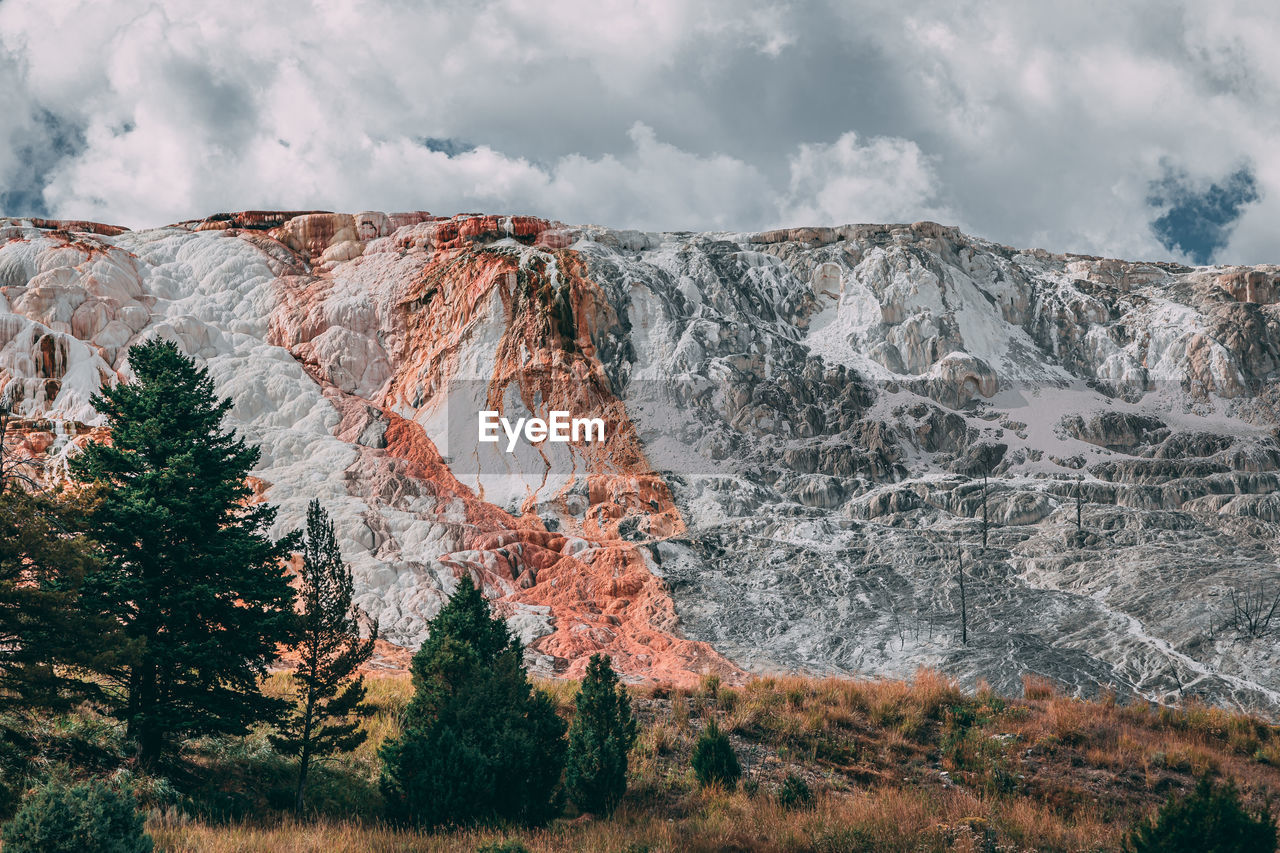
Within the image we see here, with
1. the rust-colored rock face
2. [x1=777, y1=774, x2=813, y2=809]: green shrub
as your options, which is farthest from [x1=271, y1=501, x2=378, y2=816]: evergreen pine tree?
the rust-colored rock face

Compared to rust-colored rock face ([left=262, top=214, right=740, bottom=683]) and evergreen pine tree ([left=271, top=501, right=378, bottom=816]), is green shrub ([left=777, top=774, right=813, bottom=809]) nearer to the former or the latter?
evergreen pine tree ([left=271, top=501, right=378, bottom=816])

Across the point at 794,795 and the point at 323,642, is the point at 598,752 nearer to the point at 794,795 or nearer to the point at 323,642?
the point at 794,795

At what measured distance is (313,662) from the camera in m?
13.6

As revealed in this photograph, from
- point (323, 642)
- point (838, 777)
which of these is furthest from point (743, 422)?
point (323, 642)

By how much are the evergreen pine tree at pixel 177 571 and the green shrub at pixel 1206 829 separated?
12031 millimetres

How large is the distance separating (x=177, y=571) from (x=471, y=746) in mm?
6268

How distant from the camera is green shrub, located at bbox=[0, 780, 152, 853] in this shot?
279 inches

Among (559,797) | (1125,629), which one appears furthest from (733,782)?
(1125,629)

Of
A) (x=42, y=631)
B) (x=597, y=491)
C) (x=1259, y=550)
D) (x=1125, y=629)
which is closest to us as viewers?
(x=42, y=631)

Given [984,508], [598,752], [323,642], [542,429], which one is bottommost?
[598,752]

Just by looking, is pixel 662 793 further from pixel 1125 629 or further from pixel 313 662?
pixel 1125 629

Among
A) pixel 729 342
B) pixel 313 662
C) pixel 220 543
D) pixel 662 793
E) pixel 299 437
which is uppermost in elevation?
pixel 729 342

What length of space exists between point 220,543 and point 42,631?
109 inches

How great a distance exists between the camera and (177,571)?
46.1ft
